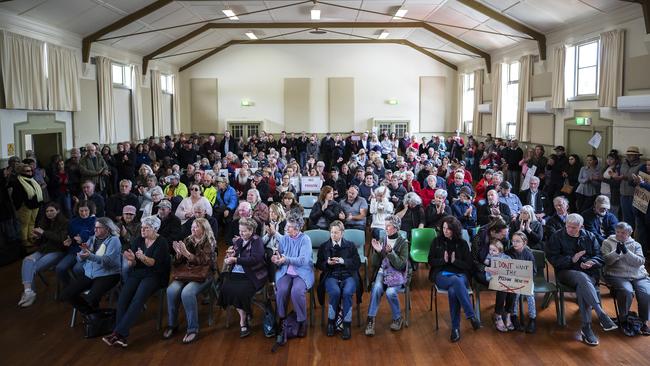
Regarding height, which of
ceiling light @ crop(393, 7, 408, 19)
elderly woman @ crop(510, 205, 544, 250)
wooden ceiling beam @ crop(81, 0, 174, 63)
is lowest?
elderly woman @ crop(510, 205, 544, 250)

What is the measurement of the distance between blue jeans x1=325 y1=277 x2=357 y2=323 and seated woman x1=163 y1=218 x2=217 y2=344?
130 centimetres

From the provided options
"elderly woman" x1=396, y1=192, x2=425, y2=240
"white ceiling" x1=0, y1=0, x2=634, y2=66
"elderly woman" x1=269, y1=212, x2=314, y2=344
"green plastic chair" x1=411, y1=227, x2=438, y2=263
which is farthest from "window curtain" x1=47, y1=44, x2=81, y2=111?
"green plastic chair" x1=411, y1=227, x2=438, y2=263

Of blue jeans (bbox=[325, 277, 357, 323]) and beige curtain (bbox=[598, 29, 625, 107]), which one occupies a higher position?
beige curtain (bbox=[598, 29, 625, 107])

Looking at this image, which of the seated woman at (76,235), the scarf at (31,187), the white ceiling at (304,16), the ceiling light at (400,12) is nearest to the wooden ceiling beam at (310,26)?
the white ceiling at (304,16)

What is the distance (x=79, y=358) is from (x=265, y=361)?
68.6 inches

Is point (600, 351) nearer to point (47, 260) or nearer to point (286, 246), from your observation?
point (286, 246)

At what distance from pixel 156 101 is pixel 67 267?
11.9 metres

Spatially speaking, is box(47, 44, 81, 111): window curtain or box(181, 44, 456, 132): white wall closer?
box(47, 44, 81, 111): window curtain

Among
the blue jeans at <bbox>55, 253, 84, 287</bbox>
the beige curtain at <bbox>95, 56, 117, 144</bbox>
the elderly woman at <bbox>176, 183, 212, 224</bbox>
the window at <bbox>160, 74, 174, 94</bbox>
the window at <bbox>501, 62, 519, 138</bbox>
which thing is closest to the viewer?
the blue jeans at <bbox>55, 253, 84, 287</bbox>

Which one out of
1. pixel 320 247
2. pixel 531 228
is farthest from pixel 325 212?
pixel 531 228

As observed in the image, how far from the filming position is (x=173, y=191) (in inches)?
340

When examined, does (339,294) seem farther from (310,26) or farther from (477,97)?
(477,97)

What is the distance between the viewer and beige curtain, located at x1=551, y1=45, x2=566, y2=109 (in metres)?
11.6

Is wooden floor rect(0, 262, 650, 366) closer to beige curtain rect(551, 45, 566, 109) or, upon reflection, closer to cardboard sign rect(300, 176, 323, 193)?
cardboard sign rect(300, 176, 323, 193)
